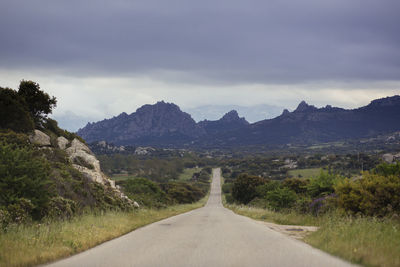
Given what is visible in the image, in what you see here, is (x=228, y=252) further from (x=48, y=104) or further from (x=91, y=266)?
(x=48, y=104)

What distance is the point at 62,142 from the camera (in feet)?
116

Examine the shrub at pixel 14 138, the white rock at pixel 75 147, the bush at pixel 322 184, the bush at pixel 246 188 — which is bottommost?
the bush at pixel 246 188

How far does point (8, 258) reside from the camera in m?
8.20

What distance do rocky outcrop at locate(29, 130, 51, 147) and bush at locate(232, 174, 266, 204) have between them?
59425 mm

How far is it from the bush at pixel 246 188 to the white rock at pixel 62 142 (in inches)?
2191

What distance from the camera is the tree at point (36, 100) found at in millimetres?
36394

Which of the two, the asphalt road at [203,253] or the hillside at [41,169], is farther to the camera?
the hillside at [41,169]

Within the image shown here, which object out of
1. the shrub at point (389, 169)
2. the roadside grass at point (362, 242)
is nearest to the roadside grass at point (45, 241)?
the roadside grass at point (362, 242)

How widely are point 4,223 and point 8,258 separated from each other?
14.4ft

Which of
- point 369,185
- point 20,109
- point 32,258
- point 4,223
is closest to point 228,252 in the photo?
point 32,258

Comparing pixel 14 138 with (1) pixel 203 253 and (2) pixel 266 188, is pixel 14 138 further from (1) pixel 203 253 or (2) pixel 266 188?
(2) pixel 266 188

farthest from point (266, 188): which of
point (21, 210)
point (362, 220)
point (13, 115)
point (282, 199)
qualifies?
point (21, 210)

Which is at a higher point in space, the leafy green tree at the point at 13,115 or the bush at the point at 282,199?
the leafy green tree at the point at 13,115

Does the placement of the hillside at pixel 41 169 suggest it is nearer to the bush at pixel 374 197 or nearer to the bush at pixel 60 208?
the bush at pixel 60 208
